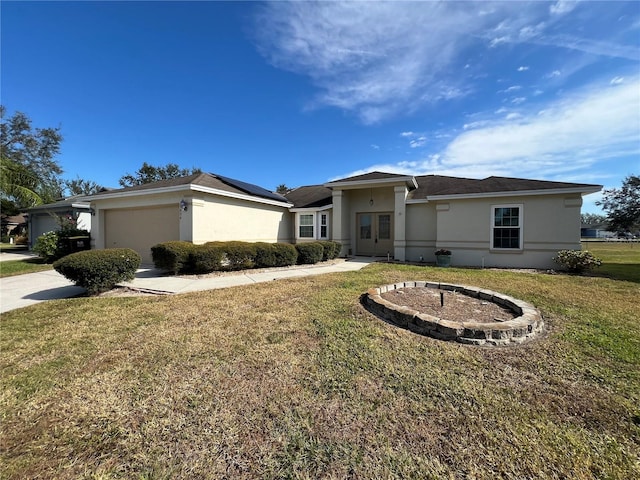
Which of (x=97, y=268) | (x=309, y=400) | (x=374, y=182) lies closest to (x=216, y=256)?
(x=97, y=268)

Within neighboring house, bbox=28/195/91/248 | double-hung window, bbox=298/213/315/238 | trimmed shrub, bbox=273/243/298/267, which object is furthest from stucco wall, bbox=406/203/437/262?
neighboring house, bbox=28/195/91/248

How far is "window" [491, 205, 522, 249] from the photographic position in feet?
34.3

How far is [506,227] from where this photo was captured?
35.0ft

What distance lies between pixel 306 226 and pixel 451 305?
10457 mm

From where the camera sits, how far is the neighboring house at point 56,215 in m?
16.4

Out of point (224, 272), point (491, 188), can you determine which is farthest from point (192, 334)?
point (491, 188)

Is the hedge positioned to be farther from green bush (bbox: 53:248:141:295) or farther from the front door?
the front door

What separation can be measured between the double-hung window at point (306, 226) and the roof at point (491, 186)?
17.7 ft

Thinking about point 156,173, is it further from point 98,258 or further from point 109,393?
point 109,393

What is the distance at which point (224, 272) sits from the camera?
30.3 ft

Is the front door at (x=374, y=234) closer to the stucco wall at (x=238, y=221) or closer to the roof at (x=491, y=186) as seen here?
the roof at (x=491, y=186)

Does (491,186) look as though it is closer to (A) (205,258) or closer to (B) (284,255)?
(B) (284,255)

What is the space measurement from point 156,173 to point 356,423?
157 ft

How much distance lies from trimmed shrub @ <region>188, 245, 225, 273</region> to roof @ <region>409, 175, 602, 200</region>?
9197 mm
